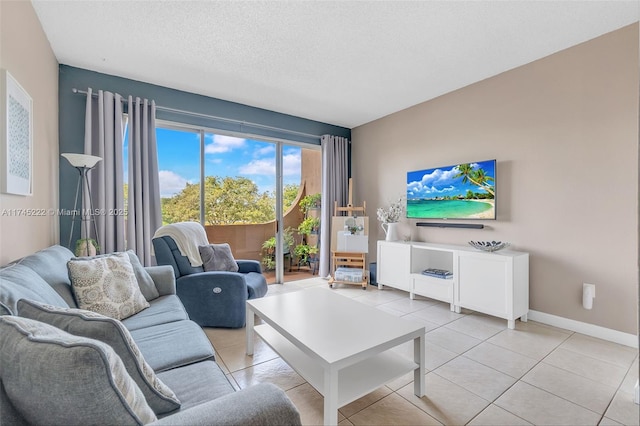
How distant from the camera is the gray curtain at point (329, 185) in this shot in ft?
15.3

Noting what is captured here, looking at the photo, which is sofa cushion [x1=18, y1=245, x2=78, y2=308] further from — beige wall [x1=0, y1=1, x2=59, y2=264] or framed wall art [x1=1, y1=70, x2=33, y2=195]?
framed wall art [x1=1, y1=70, x2=33, y2=195]

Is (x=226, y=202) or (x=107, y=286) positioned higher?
(x=226, y=202)

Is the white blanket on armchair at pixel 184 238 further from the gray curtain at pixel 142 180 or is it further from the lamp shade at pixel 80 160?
the lamp shade at pixel 80 160

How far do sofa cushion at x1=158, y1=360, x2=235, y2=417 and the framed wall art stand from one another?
138 centimetres

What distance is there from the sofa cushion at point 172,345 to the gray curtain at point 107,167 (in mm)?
1812

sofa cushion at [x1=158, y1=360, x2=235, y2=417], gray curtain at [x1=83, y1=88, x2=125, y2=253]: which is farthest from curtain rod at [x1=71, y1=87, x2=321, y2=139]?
sofa cushion at [x1=158, y1=360, x2=235, y2=417]

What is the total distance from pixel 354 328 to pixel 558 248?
2.25 metres

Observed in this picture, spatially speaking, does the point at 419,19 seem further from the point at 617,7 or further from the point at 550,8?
the point at 617,7

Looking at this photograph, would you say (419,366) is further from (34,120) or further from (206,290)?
(34,120)

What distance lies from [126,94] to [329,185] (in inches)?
112

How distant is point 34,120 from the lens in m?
2.12

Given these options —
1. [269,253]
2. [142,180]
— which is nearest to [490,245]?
[269,253]

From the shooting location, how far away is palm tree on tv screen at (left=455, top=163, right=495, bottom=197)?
3113 mm

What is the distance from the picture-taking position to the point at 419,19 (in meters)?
2.18
